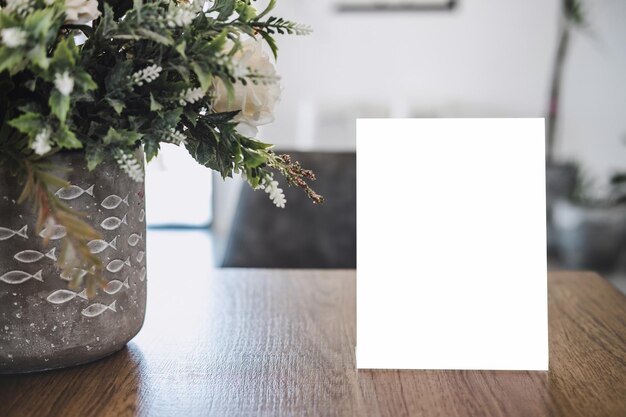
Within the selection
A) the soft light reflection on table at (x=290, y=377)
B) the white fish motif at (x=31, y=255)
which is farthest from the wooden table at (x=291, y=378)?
the white fish motif at (x=31, y=255)

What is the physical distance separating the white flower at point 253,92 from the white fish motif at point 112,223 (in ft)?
0.41

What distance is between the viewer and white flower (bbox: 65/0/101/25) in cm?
45

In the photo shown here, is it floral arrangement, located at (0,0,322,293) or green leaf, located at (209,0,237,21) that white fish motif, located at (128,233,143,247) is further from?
green leaf, located at (209,0,237,21)

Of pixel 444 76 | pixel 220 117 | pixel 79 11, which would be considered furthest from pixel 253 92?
pixel 444 76

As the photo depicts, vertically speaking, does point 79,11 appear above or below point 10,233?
above

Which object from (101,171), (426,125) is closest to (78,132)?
(101,171)

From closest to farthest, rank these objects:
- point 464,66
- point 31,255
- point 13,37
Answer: point 13,37 < point 31,255 < point 464,66

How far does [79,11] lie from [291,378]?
12.9 inches

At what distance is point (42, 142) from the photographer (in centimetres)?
43

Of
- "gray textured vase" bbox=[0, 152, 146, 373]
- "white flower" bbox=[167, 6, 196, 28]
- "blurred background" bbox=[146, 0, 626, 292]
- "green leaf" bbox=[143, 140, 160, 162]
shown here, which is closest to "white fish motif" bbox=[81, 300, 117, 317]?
"gray textured vase" bbox=[0, 152, 146, 373]

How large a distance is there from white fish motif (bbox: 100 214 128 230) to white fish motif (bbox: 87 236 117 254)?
10 millimetres

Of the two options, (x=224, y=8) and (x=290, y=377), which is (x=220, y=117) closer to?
(x=224, y=8)

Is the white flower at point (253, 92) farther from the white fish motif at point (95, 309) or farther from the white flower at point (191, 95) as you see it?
the white fish motif at point (95, 309)

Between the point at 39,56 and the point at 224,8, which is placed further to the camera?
the point at 224,8
